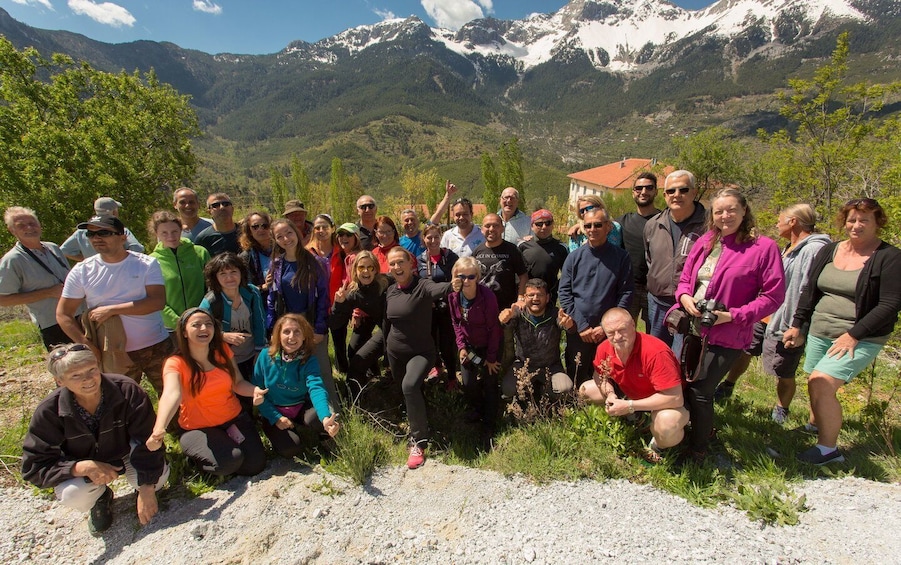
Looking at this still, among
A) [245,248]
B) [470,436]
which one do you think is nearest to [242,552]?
[470,436]

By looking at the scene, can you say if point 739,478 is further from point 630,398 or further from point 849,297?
point 849,297

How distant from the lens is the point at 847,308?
10.7 ft

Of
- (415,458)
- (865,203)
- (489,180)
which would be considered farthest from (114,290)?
(489,180)

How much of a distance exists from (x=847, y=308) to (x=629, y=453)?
84.6 inches

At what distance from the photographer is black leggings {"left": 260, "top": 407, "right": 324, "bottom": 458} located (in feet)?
12.3

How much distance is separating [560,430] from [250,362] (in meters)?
3.26

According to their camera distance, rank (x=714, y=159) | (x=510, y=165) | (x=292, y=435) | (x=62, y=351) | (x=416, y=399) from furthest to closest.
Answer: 1. (x=510, y=165)
2. (x=714, y=159)
3. (x=416, y=399)
4. (x=292, y=435)
5. (x=62, y=351)

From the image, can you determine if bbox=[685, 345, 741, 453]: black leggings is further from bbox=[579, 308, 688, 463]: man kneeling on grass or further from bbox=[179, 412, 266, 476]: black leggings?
bbox=[179, 412, 266, 476]: black leggings

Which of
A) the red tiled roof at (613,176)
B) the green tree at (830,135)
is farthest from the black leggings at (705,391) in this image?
the red tiled roof at (613,176)

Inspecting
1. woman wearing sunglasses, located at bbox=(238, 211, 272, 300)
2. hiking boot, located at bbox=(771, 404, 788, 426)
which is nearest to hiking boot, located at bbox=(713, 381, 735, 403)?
hiking boot, located at bbox=(771, 404, 788, 426)

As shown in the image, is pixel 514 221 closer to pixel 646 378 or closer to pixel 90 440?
pixel 646 378

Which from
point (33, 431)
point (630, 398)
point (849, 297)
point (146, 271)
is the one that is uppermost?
point (849, 297)

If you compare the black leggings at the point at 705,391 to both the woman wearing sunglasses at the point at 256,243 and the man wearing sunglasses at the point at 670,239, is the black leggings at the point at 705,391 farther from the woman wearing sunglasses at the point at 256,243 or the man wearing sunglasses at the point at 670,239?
the woman wearing sunglasses at the point at 256,243

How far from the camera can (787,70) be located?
198m
